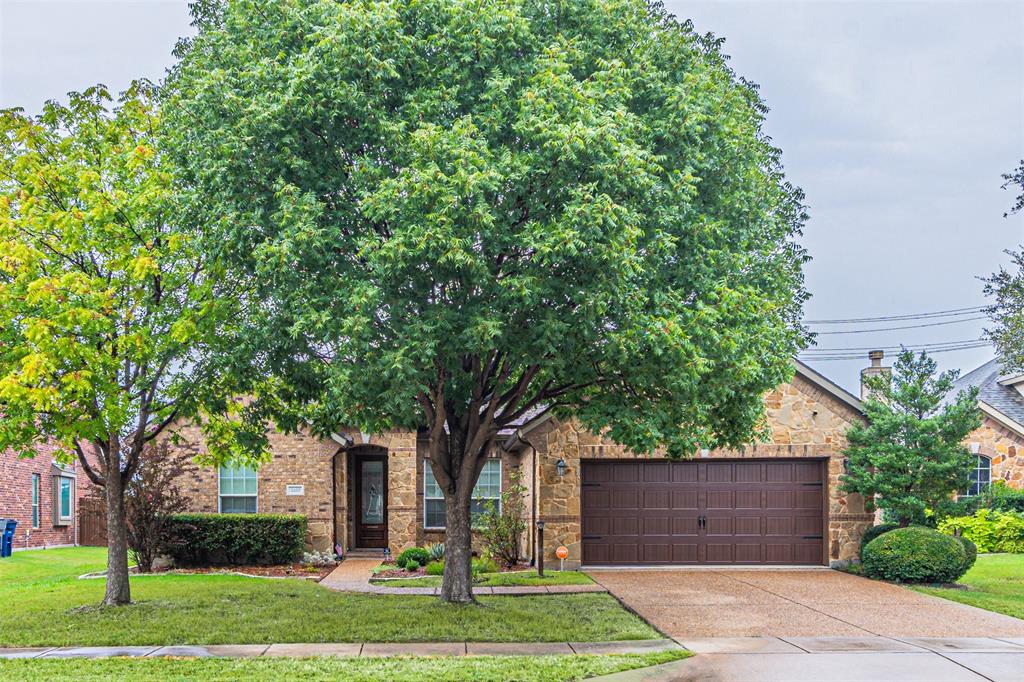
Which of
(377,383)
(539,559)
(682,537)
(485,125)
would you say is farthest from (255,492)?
(485,125)

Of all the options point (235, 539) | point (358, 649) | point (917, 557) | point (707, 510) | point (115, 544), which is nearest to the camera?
point (358, 649)

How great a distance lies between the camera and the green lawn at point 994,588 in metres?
15.3

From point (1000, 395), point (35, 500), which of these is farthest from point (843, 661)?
point (35, 500)

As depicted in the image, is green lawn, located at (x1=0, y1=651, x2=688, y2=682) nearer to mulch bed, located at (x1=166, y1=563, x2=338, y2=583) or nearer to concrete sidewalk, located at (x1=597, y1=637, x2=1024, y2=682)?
concrete sidewalk, located at (x1=597, y1=637, x2=1024, y2=682)

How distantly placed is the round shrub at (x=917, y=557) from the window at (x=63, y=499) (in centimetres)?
2451

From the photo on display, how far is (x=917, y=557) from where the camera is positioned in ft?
59.2

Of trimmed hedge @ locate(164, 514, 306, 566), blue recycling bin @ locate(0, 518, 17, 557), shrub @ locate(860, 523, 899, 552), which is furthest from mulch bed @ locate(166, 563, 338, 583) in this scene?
shrub @ locate(860, 523, 899, 552)

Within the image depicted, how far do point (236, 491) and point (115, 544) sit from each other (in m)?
8.42

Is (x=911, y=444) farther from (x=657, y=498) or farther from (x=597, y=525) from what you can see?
(x=597, y=525)

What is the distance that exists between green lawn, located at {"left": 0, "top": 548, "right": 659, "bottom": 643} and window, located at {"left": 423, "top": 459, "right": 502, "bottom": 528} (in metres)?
5.99

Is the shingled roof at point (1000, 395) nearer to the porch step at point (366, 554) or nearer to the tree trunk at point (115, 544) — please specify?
the porch step at point (366, 554)

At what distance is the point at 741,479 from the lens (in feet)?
69.6

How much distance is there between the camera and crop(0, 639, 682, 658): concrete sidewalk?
11.1 metres

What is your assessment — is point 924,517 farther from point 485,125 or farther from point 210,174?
point 210,174
